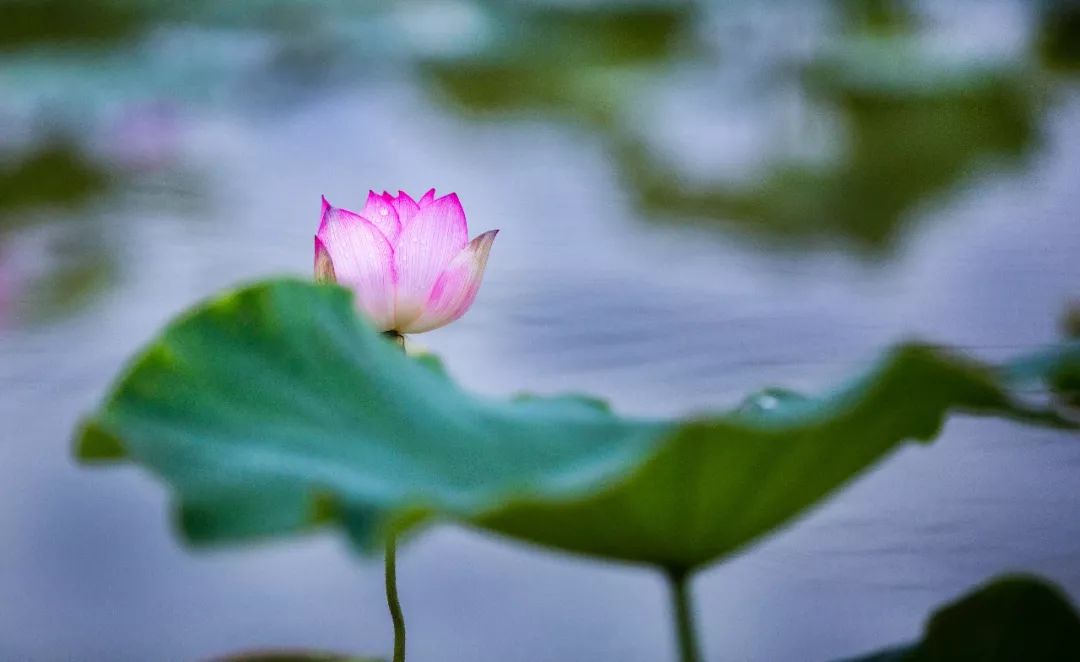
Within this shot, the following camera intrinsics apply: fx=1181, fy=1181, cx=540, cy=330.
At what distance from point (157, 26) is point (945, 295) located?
2.64 m

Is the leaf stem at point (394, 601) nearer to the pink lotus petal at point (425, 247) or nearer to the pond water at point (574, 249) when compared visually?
the pink lotus petal at point (425, 247)

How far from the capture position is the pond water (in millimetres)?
867

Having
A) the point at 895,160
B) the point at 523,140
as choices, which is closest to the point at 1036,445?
the point at 895,160

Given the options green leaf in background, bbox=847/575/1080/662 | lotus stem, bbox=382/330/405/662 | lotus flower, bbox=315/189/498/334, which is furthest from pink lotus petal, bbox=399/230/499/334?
green leaf in background, bbox=847/575/1080/662

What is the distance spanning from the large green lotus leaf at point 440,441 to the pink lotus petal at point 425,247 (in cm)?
4

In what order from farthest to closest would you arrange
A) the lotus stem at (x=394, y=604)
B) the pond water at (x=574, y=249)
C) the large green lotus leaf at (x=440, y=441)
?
1. the pond water at (x=574, y=249)
2. the lotus stem at (x=394, y=604)
3. the large green lotus leaf at (x=440, y=441)

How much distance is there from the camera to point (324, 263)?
513mm

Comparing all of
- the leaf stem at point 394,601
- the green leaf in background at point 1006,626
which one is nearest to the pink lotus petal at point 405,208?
the leaf stem at point 394,601

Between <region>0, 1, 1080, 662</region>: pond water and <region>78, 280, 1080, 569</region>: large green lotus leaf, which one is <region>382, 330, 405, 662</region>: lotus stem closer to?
<region>78, 280, 1080, 569</region>: large green lotus leaf

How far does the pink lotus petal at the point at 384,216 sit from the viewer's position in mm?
517

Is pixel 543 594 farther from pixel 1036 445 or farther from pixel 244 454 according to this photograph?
pixel 244 454

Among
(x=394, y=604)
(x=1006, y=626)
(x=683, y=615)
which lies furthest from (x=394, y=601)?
(x=1006, y=626)

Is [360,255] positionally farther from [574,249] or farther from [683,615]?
[574,249]

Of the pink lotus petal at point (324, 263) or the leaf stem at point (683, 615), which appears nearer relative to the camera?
the leaf stem at point (683, 615)
